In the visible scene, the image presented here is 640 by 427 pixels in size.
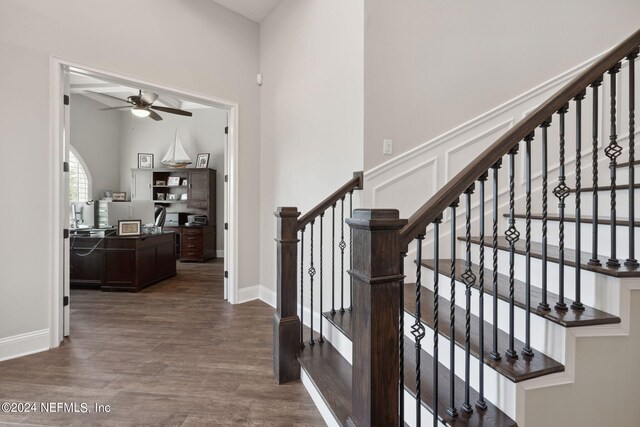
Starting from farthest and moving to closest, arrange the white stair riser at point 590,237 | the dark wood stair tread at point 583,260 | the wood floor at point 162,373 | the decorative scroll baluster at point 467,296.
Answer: the wood floor at point 162,373, the white stair riser at point 590,237, the dark wood stair tread at point 583,260, the decorative scroll baluster at point 467,296

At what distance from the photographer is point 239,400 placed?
1994mm

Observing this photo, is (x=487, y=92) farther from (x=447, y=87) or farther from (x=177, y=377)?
(x=177, y=377)

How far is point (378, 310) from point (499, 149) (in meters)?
0.76

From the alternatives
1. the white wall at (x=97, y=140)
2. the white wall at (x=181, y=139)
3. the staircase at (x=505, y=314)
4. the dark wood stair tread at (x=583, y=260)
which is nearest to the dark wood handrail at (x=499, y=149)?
the staircase at (x=505, y=314)

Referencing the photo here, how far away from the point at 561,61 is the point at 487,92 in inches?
26.3

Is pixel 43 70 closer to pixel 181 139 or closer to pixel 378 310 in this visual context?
pixel 378 310

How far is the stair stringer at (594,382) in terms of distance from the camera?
4.10 feet

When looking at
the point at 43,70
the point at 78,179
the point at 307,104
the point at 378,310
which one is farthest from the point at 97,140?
the point at 378,310

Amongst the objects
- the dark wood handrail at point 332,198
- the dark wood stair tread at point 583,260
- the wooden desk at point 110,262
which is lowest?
the wooden desk at point 110,262

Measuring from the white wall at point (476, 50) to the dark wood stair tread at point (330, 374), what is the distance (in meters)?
1.52

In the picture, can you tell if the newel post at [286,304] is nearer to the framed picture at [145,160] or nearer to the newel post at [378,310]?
the newel post at [378,310]

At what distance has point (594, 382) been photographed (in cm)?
132

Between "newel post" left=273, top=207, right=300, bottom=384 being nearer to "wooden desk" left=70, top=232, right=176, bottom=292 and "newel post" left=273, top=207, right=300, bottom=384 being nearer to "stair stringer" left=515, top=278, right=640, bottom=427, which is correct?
"stair stringer" left=515, top=278, right=640, bottom=427

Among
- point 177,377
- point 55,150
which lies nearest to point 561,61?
point 177,377
